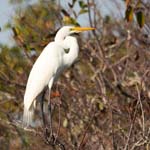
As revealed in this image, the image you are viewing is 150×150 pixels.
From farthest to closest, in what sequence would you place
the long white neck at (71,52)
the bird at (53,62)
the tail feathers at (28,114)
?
the long white neck at (71,52) < the bird at (53,62) < the tail feathers at (28,114)

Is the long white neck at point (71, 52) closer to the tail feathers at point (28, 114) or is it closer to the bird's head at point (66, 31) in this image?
the bird's head at point (66, 31)

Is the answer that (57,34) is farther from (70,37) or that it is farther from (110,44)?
(110,44)

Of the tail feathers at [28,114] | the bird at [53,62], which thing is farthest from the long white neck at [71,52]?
the tail feathers at [28,114]

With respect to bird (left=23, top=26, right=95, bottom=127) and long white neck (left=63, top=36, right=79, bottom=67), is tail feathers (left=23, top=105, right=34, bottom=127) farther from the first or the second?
long white neck (left=63, top=36, right=79, bottom=67)

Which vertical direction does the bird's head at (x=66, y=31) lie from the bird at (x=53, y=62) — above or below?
above

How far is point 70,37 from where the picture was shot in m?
5.20

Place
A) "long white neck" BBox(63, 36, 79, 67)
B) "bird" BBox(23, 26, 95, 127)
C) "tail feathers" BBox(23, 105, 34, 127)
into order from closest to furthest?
"tail feathers" BBox(23, 105, 34, 127)
"bird" BBox(23, 26, 95, 127)
"long white neck" BBox(63, 36, 79, 67)

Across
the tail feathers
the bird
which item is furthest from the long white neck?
the tail feathers

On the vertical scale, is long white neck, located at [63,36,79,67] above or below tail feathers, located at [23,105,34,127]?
above

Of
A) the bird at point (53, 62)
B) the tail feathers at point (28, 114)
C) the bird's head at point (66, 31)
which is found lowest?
the tail feathers at point (28, 114)

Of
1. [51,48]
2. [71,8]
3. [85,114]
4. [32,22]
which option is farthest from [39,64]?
[32,22]

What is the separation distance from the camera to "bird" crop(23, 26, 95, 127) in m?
4.99

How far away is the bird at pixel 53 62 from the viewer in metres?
4.99

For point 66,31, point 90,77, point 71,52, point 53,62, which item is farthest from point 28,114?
point 90,77
